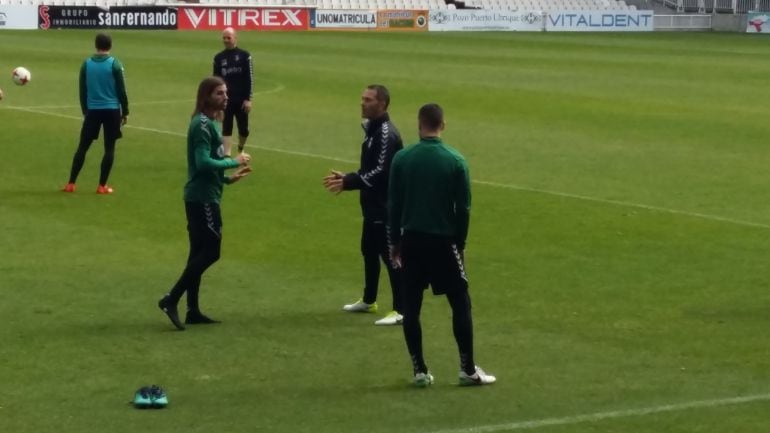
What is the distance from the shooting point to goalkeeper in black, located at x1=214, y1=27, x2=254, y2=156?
22484mm

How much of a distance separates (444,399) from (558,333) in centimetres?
215

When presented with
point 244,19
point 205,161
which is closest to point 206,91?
point 205,161

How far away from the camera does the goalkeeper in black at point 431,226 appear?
32.3 feet

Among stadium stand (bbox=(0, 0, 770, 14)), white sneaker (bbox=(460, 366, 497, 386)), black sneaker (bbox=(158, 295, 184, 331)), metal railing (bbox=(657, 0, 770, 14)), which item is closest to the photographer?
white sneaker (bbox=(460, 366, 497, 386))

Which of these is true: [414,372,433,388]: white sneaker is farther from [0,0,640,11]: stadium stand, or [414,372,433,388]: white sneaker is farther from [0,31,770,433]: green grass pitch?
[0,0,640,11]: stadium stand

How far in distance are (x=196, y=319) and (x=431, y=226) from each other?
2941 millimetres

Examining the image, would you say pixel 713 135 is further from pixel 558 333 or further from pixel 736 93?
pixel 558 333

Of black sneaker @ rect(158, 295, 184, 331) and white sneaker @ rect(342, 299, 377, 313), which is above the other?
black sneaker @ rect(158, 295, 184, 331)

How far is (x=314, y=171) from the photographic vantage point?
21172mm

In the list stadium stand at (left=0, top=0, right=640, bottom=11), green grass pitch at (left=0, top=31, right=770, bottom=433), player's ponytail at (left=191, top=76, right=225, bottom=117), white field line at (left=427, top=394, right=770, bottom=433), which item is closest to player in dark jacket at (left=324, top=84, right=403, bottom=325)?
green grass pitch at (left=0, top=31, right=770, bottom=433)

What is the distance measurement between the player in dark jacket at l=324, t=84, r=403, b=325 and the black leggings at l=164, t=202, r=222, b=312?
98 centimetres

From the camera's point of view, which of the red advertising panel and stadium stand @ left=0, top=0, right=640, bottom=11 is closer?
the red advertising panel

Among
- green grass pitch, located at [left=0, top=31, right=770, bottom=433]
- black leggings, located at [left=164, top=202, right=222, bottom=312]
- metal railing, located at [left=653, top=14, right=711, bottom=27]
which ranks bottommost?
metal railing, located at [left=653, top=14, right=711, bottom=27]

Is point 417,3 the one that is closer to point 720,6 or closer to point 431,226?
point 720,6
